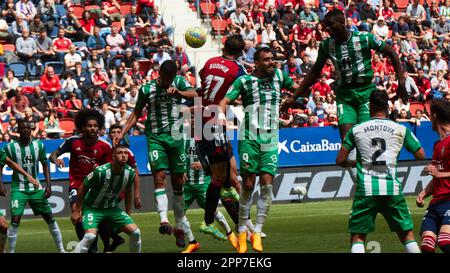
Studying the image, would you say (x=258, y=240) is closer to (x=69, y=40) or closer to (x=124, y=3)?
(x=69, y=40)

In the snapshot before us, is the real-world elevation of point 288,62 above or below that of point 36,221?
above

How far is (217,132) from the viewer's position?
1575 cm

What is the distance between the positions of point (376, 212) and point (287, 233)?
600cm

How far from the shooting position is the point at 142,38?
3181cm

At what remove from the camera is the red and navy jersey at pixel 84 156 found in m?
16.3

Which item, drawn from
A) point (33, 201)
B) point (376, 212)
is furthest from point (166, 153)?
point (376, 212)

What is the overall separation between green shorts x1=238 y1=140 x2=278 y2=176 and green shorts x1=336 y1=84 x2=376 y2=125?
1.19 meters

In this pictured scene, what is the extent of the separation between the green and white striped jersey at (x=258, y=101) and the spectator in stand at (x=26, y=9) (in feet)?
55.4

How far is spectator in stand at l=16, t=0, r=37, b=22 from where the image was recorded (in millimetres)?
30688

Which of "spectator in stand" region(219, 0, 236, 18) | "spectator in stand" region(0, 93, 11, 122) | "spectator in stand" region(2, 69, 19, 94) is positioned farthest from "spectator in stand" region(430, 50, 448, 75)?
"spectator in stand" region(0, 93, 11, 122)

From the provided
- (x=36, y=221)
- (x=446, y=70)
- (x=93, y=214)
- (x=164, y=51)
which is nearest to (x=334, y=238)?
(x=93, y=214)

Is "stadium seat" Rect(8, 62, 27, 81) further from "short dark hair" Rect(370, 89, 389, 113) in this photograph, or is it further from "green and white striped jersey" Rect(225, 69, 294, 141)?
"short dark hair" Rect(370, 89, 389, 113)

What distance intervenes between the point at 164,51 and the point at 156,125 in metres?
15.6

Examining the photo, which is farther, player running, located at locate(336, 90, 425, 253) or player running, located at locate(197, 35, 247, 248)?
player running, located at locate(197, 35, 247, 248)
